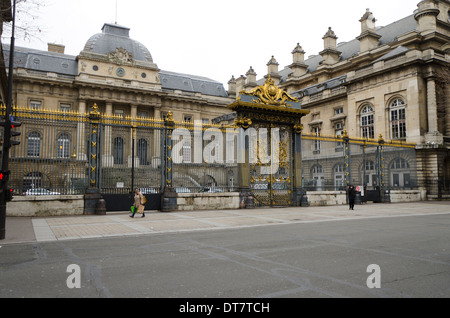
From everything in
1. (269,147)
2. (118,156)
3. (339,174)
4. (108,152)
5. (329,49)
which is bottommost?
(339,174)

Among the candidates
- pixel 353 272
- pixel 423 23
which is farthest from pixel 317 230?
pixel 423 23

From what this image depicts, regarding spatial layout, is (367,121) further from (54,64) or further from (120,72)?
(54,64)

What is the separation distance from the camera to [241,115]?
18.9m

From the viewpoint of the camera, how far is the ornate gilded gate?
18812 mm

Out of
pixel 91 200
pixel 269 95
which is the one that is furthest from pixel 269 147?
pixel 91 200

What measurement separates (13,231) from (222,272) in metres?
7.81

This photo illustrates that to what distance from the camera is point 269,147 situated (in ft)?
64.5

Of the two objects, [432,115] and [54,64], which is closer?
[432,115]

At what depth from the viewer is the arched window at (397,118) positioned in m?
34.1

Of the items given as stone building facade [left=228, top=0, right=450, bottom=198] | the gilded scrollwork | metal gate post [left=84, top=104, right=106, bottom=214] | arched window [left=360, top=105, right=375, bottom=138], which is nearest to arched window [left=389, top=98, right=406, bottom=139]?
stone building facade [left=228, top=0, right=450, bottom=198]

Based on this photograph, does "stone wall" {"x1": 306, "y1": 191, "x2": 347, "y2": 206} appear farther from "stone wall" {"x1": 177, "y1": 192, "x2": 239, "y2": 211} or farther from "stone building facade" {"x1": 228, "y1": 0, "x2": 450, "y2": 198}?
"stone building facade" {"x1": 228, "y1": 0, "x2": 450, "y2": 198}

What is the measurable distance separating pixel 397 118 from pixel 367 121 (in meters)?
3.78

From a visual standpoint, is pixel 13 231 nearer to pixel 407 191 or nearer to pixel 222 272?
pixel 222 272
